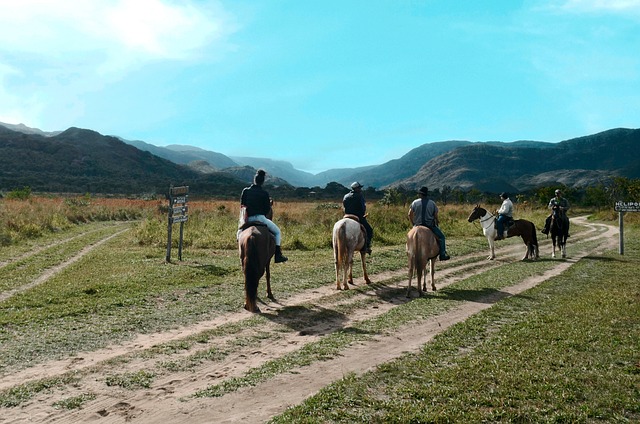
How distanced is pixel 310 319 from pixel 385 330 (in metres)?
1.62

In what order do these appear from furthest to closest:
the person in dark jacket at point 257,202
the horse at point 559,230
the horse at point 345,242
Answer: the horse at point 559,230 → the horse at point 345,242 → the person in dark jacket at point 257,202

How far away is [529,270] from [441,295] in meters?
5.93

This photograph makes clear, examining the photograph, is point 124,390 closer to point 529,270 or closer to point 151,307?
point 151,307

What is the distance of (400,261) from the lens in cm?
1747

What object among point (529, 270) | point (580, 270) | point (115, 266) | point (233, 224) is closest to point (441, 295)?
point (529, 270)

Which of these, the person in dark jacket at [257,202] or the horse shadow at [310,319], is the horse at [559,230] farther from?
the person in dark jacket at [257,202]

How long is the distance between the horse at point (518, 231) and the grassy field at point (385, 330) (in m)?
1.81

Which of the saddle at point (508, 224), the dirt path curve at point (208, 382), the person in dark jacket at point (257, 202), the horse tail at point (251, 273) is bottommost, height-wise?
the dirt path curve at point (208, 382)

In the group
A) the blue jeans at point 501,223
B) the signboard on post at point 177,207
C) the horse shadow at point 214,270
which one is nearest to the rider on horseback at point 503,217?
the blue jeans at point 501,223

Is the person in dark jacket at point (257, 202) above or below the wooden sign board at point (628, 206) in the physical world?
above

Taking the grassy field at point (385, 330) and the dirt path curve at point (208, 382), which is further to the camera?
the grassy field at point (385, 330)

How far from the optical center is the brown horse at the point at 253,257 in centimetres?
1003

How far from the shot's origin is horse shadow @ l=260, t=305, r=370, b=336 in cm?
866

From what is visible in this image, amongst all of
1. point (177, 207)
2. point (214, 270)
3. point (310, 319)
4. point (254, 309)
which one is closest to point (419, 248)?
point (310, 319)
